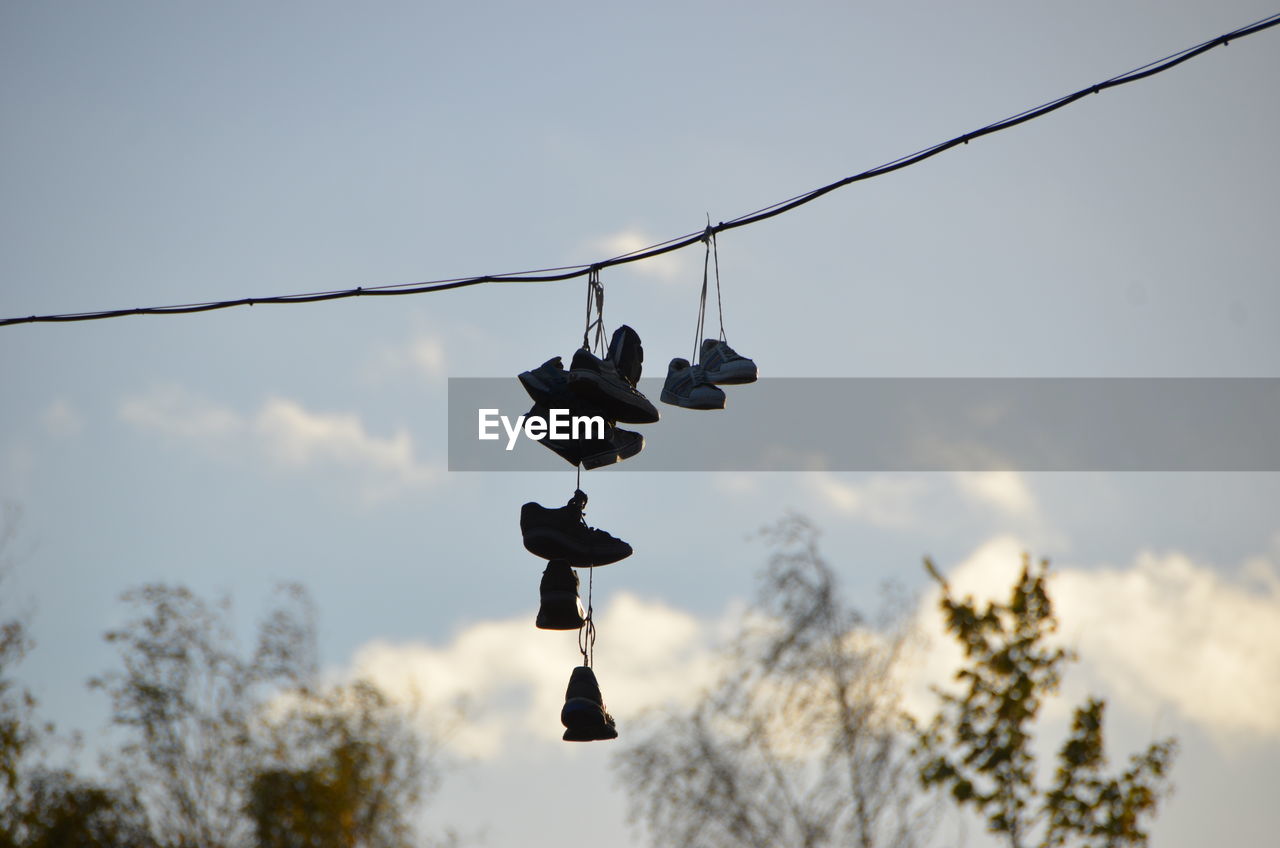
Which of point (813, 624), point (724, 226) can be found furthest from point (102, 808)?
point (724, 226)

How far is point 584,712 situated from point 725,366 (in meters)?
1.36

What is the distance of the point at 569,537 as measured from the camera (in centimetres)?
519

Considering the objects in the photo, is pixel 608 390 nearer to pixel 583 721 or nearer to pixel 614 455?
pixel 614 455

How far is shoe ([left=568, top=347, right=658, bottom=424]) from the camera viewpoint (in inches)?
196

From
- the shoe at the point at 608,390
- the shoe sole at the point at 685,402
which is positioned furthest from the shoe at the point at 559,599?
the shoe sole at the point at 685,402

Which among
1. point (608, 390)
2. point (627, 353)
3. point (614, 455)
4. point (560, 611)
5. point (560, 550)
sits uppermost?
point (627, 353)

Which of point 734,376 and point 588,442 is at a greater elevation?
point 734,376

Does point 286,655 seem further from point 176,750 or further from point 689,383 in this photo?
point 689,383

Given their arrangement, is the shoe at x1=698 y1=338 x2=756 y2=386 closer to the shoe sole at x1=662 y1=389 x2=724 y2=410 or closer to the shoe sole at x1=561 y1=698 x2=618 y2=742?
the shoe sole at x1=662 y1=389 x2=724 y2=410

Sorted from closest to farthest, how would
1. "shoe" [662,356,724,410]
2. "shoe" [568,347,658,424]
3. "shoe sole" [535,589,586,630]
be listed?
"shoe" [568,347,658,424] → "shoe" [662,356,724,410] → "shoe sole" [535,589,586,630]

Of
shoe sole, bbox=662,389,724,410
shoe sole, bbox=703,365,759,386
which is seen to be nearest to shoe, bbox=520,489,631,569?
shoe sole, bbox=662,389,724,410

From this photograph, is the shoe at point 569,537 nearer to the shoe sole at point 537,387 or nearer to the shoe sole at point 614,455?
the shoe sole at point 614,455

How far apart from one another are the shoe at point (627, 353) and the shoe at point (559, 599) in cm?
76

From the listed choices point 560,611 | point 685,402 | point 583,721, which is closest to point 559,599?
point 560,611
